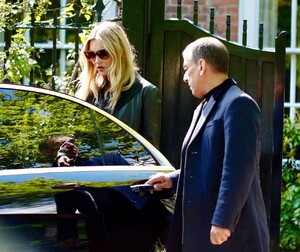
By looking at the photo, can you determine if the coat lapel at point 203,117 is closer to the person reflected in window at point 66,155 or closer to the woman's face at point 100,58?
the person reflected in window at point 66,155

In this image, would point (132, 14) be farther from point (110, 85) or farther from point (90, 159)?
point (90, 159)

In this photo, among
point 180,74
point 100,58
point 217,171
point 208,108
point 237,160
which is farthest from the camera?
point 180,74

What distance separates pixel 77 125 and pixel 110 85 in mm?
1158

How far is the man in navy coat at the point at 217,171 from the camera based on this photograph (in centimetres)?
488

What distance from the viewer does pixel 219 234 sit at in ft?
16.0

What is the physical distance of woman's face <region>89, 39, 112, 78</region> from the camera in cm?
638

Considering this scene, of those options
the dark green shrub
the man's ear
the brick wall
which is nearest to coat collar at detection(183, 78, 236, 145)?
the man's ear

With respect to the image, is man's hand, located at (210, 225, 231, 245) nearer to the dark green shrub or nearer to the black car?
the black car

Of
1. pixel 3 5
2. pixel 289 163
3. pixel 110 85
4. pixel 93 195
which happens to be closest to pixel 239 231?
pixel 93 195

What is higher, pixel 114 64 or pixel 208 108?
pixel 114 64

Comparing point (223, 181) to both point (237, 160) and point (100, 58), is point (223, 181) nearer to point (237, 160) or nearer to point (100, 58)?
point (237, 160)

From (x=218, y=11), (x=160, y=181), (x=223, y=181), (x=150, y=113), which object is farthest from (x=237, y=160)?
(x=218, y=11)

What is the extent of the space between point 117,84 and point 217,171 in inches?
62.1

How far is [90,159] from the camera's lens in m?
5.09
